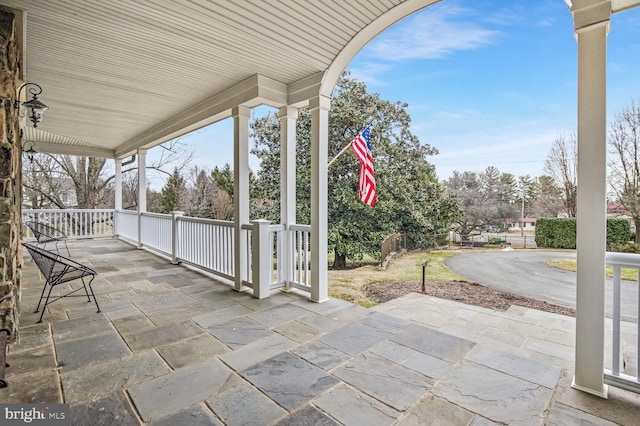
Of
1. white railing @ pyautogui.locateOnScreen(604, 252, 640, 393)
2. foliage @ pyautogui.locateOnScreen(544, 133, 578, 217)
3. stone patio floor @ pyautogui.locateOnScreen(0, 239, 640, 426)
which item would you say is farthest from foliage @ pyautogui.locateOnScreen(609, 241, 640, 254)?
white railing @ pyautogui.locateOnScreen(604, 252, 640, 393)

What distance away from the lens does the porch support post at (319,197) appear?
3.67 m

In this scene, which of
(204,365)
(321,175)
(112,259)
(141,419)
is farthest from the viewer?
(112,259)

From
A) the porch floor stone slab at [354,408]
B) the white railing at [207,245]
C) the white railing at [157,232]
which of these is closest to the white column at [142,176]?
the white railing at [157,232]

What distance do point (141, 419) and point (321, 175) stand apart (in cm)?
274

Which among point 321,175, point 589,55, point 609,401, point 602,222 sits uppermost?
point 589,55

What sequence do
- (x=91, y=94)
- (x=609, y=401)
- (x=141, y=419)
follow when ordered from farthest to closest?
1. (x=91, y=94)
2. (x=609, y=401)
3. (x=141, y=419)

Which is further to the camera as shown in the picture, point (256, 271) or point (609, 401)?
point (256, 271)

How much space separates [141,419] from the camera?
1.68m

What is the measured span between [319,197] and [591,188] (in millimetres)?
2461

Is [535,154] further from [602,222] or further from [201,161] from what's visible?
[201,161]

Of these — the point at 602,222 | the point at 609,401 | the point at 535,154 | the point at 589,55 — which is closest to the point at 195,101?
the point at 589,55

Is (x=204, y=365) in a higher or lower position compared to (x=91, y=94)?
lower

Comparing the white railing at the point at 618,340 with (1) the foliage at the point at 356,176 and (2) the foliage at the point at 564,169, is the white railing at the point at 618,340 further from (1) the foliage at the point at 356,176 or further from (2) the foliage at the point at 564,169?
(2) the foliage at the point at 564,169

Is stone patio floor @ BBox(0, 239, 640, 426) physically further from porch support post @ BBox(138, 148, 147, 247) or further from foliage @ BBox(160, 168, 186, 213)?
foliage @ BBox(160, 168, 186, 213)
